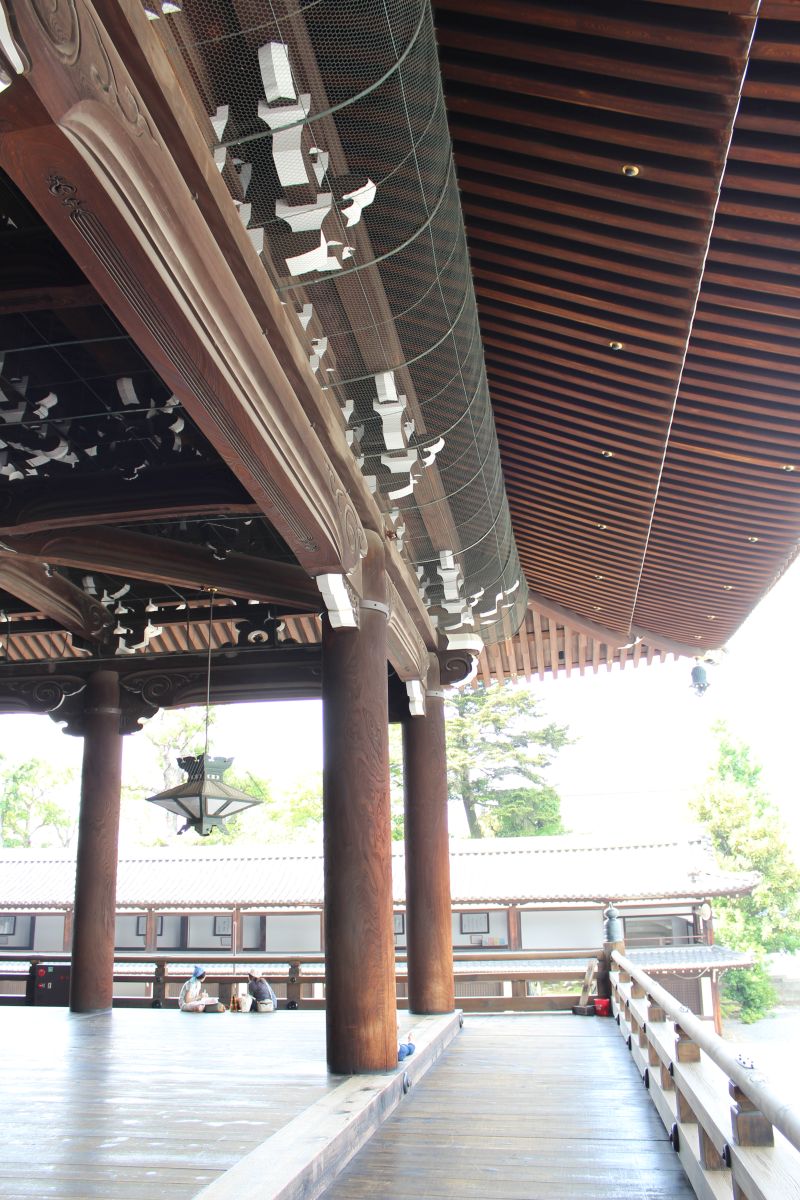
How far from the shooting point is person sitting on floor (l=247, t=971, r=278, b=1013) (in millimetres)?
8930

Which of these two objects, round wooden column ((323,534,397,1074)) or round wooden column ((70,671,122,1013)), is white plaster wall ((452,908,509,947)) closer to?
round wooden column ((70,671,122,1013))

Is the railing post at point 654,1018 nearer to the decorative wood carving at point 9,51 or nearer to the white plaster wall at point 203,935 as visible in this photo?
the decorative wood carving at point 9,51

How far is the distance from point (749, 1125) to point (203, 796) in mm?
4639

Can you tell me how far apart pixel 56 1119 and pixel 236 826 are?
2608 centimetres

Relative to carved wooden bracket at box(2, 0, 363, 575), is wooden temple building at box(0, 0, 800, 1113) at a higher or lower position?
higher

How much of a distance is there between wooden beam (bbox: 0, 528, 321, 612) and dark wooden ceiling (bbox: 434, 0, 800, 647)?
1.51 m

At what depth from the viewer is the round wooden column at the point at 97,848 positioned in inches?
307

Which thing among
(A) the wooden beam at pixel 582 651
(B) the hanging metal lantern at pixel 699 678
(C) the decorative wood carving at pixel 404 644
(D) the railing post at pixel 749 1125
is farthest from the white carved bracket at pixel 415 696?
(D) the railing post at pixel 749 1125

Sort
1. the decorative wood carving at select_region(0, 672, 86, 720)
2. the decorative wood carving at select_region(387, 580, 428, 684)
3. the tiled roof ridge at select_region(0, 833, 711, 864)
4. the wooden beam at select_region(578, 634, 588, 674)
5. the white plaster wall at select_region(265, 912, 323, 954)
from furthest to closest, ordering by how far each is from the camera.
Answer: the tiled roof ridge at select_region(0, 833, 711, 864), the white plaster wall at select_region(265, 912, 323, 954), the wooden beam at select_region(578, 634, 588, 674), the decorative wood carving at select_region(0, 672, 86, 720), the decorative wood carving at select_region(387, 580, 428, 684)

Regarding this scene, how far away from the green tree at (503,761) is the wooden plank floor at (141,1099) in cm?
2248

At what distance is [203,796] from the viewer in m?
6.52

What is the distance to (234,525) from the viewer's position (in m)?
5.74

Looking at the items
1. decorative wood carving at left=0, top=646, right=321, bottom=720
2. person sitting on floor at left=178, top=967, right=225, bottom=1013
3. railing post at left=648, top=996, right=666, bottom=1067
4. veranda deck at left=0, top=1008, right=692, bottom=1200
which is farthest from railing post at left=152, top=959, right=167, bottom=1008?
railing post at left=648, top=996, right=666, bottom=1067

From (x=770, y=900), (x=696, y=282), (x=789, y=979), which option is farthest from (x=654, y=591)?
(x=789, y=979)
